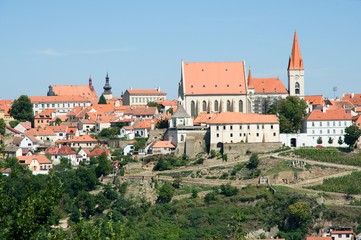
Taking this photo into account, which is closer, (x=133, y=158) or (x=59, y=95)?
(x=133, y=158)

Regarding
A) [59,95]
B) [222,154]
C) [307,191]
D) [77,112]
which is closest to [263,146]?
[222,154]

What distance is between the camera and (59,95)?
94.6 meters

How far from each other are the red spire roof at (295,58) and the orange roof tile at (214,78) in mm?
5246

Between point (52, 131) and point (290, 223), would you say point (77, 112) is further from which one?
point (290, 223)

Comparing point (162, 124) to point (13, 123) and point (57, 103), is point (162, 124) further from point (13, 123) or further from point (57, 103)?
point (57, 103)

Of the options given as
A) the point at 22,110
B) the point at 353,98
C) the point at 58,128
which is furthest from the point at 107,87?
the point at 353,98

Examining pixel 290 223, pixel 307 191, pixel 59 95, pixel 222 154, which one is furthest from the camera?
pixel 59 95

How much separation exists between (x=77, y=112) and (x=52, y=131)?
865 centimetres

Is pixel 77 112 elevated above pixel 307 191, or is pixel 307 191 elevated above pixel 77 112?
pixel 77 112

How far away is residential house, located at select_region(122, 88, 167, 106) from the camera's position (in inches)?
3703

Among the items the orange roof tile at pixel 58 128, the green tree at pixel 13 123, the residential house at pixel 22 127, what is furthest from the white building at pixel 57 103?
the orange roof tile at pixel 58 128

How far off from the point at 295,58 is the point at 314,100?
150 inches

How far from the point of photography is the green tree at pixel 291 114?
64.4m

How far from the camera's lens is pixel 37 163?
210ft
